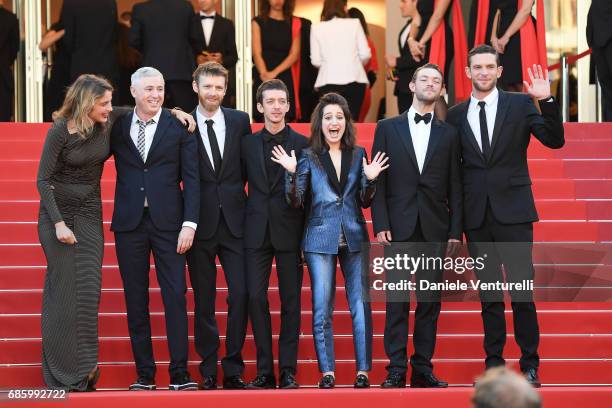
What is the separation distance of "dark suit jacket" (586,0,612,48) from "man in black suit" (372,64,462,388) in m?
3.70

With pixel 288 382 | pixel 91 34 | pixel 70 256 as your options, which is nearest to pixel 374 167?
pixel 288 382

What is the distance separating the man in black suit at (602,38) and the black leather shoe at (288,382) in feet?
15.8

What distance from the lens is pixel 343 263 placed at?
8.33 m

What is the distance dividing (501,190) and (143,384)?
2.49 metres

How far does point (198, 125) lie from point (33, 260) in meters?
2.15

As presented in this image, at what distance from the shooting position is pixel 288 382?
820 centimetres

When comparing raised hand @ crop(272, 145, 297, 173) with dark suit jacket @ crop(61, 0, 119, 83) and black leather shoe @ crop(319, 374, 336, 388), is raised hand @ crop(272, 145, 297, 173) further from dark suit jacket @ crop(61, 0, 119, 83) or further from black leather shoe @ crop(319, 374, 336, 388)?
dark suit jacket @ crop(61, 0, 119, 83)

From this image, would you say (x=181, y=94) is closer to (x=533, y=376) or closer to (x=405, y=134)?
(x=405, y=134)

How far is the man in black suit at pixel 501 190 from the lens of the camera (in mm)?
8133

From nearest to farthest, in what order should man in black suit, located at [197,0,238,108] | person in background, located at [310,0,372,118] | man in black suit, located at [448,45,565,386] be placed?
man in black suit, located at [448,45,565,386], man in black suit, located at [197,0,238,108], person in background, located at [310,0,372,118]

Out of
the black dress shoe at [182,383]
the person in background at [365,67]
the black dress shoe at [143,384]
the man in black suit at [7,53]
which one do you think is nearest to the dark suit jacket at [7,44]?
the man in black suit at [7,53]

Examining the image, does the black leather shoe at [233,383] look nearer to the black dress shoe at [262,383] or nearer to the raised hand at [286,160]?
the black dress shoe at [262,383]

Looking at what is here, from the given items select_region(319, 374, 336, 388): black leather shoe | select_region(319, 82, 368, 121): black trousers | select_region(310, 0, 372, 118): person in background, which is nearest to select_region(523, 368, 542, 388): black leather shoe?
select_region(319, 374, 336, 388): black leather shoe

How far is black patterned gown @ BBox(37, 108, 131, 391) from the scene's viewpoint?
8109mm
